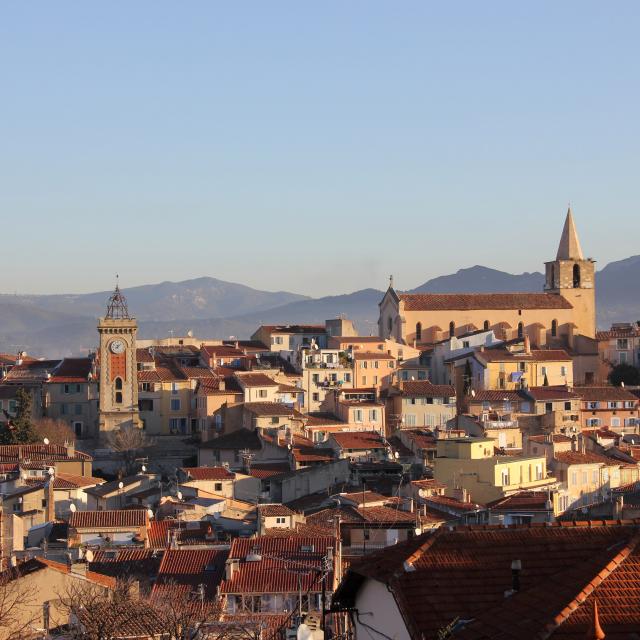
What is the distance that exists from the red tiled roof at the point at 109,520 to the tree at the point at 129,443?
21127 mm

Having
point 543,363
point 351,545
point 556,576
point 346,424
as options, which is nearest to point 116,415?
point 346,424

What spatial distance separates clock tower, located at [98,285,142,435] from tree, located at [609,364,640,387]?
23.8 metres

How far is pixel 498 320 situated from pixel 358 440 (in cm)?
2813

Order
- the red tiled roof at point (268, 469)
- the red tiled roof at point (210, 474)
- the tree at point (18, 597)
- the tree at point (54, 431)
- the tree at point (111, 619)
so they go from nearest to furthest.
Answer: the tree at point (111, 619)
the tree at point (18, 597)
the red tiled roof at point (210, 474)
the red tiled roof at point (268, 469)
the tree at point (54, 431)

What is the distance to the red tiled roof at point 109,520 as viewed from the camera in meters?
37.3

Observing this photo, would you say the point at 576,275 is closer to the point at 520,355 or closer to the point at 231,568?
the point at 520,355

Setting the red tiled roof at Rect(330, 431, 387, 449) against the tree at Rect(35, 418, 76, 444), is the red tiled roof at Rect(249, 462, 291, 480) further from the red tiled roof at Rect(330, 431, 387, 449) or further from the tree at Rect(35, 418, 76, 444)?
the tree at Rect(35, 418, 76, 444)

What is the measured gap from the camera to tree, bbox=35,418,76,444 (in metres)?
63.6

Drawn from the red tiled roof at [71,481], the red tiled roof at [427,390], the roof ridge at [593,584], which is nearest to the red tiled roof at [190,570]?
the roof ridge at [593,584]

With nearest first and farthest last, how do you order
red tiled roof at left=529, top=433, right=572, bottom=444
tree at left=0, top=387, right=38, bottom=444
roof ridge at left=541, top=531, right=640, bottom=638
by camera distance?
roof ridge at left=541, top=531, right=640, bottom=638, red tiled roof at left=529, top=433, right=572, bottom=444, tree at left=0, top=387, right=38, bottom=444

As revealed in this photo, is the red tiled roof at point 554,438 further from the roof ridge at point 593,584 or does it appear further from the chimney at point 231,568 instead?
the roof ridge at point 593,584

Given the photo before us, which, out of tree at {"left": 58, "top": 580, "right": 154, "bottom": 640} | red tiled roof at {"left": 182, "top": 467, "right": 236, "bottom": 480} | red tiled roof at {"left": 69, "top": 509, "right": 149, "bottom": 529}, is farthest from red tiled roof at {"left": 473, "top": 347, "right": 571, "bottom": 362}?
tree at {"left": 58, "top": 580, "right": 154, "bottom": 640}

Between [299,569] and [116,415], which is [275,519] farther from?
[116,415]

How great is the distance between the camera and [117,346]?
2689 inches
